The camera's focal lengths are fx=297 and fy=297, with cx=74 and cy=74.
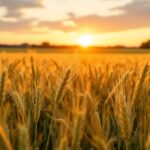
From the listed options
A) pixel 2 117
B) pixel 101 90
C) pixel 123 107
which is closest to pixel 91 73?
pixel 101 90

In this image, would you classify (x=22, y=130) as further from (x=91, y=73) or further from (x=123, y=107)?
(x=91, y=73)

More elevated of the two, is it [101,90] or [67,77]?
[67,77]

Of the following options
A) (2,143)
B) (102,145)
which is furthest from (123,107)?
(2,143)

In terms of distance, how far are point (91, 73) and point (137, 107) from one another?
559 mm

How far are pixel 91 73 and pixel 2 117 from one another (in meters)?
1.07

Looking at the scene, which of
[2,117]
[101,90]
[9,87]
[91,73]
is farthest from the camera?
[91,73]

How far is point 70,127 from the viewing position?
3.07 ft

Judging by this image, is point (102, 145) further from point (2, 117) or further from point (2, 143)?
point (2, 117)

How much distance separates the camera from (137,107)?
138 cm

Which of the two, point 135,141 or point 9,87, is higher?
point 9,87

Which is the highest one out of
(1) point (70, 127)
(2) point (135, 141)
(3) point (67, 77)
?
(3) point (67, 77)

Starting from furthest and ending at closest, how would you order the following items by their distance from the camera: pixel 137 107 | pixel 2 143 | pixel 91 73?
pixel 91 73 < pixel 137 107 < pixel 2 143

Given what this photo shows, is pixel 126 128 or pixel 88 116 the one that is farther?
pixel 88 116

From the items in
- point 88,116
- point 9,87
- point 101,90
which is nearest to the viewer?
point 88,116
